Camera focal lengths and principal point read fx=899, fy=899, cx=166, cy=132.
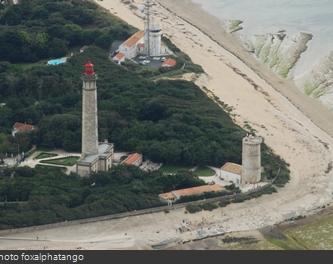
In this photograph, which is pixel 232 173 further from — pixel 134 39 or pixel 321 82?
pixel 134 39

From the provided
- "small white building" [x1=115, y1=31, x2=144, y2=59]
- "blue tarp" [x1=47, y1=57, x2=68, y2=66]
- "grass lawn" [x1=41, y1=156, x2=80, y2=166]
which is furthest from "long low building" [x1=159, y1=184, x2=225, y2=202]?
"small white building" [x1=115, y1=31, x2=144, y2=59]

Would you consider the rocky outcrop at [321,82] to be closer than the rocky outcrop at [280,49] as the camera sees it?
Yes

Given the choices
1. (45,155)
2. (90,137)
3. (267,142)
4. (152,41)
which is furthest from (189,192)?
(152,41)

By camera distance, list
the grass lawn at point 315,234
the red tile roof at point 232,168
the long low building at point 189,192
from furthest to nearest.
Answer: the red tile roof at point 232,168 < the long low building at point 189,192 < the grass lawn at point 315,234

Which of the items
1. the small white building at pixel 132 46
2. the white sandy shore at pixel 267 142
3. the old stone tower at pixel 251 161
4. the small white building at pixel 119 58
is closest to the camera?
the white sandy shore at pixel 267 142

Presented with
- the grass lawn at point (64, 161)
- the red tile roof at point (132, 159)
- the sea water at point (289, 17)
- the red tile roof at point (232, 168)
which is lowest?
the red tile roof at point (232, 168)

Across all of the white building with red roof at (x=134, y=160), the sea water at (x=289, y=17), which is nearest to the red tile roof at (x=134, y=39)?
the sea water at (x=289, y=17)

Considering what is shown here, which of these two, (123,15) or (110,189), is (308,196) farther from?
(123,15)

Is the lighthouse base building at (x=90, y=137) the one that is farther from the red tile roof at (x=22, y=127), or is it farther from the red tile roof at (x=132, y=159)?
the red tile roof at (x=22, y=127)
